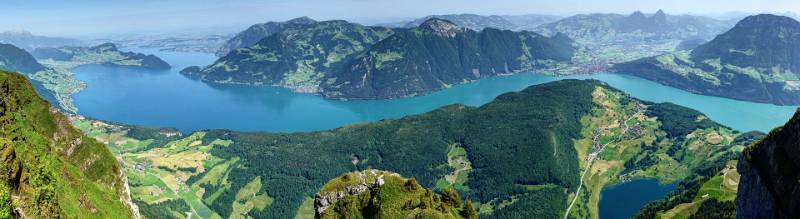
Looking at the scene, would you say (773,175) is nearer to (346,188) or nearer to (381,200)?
(381,200)

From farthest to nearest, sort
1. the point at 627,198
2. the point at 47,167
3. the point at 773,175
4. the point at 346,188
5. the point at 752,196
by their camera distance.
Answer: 1. the point at 627,198
2. the point at 346,188
3. the point at 47,167
4. the point at 752,196
5. the point at 773,175

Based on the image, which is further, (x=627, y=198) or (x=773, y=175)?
(x=627, y=198)

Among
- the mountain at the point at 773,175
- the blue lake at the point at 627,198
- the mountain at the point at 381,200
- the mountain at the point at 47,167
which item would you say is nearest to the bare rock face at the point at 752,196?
the mountain at the point at 773,175

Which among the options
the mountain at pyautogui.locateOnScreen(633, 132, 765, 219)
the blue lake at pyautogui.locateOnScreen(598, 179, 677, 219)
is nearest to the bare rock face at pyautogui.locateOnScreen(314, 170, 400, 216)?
the mountain at pyautogui.locateOnScreen(633, 132, 765, 219)

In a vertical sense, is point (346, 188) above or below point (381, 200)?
above

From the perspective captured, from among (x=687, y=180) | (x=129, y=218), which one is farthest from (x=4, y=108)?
(x=687, y=180)

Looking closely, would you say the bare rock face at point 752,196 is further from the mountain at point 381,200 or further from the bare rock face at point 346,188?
the bare rock face at point 346,188

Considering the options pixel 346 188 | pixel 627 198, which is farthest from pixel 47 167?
pixel 627 198
